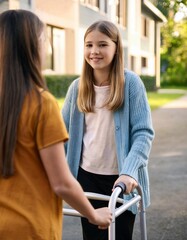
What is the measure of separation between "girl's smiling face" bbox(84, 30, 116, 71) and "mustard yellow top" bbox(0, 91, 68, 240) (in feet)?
3.93

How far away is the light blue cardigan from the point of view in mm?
3057

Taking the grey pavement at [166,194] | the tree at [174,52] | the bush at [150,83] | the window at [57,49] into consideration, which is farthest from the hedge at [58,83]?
the tree at [174,52]

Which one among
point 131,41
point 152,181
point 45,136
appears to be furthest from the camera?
point 131,41

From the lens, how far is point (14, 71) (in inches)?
78.6

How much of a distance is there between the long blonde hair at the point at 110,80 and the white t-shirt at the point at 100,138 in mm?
40

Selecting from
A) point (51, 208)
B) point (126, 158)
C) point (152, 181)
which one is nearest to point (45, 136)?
point (51, 208)

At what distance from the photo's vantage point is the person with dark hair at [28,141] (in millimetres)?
1971

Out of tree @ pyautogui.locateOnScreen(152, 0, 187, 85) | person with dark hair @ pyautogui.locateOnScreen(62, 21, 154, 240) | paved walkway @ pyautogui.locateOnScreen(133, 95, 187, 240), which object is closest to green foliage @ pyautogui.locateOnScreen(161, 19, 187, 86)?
tree @ pyautogui.locateOnScreen(152, 0, 187, 85)

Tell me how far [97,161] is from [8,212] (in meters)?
1.27

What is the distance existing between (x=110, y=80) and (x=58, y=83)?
64.0 ft

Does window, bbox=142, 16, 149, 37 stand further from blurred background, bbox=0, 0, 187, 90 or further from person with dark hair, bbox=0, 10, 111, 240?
person with dark hair, bbox=0, 10, 111, 240

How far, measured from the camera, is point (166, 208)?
6.55m

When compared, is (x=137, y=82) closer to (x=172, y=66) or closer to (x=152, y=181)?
(x=152, y=181)

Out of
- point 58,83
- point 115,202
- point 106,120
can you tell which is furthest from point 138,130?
point 58,83
